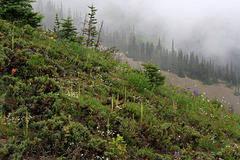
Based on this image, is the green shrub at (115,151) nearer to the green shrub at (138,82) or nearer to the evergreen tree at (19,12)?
the green shrub at (138,82)

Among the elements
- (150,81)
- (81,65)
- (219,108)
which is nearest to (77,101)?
(81,65)

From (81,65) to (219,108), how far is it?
776 cm

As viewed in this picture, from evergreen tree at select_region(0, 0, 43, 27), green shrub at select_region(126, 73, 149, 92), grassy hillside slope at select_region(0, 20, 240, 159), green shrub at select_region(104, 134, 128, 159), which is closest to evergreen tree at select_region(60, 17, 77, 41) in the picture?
evergreen tree at select_region(0, 0, 43, 27)

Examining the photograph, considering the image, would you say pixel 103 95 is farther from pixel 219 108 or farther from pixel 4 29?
pixel 219 108

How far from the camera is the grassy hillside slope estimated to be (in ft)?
11.4

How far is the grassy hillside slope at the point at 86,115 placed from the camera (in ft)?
11.4

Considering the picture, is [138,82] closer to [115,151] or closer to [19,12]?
[115,151]

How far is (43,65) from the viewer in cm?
593

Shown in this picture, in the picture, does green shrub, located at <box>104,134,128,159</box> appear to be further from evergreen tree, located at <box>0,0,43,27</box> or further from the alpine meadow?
evergreen tree, located at <box>0,0,43,27</box>

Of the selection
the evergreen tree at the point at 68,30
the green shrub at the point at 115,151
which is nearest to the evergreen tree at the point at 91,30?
the evergreen tree at the point at 68,30

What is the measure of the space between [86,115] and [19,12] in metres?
6.92

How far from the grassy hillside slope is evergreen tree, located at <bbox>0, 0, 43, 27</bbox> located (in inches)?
36.1

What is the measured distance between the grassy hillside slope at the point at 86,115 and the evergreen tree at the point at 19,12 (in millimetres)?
916

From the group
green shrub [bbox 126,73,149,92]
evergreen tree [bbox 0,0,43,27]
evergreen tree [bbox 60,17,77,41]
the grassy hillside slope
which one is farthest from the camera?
evergreen tree [bbox 60,17,77,41]
